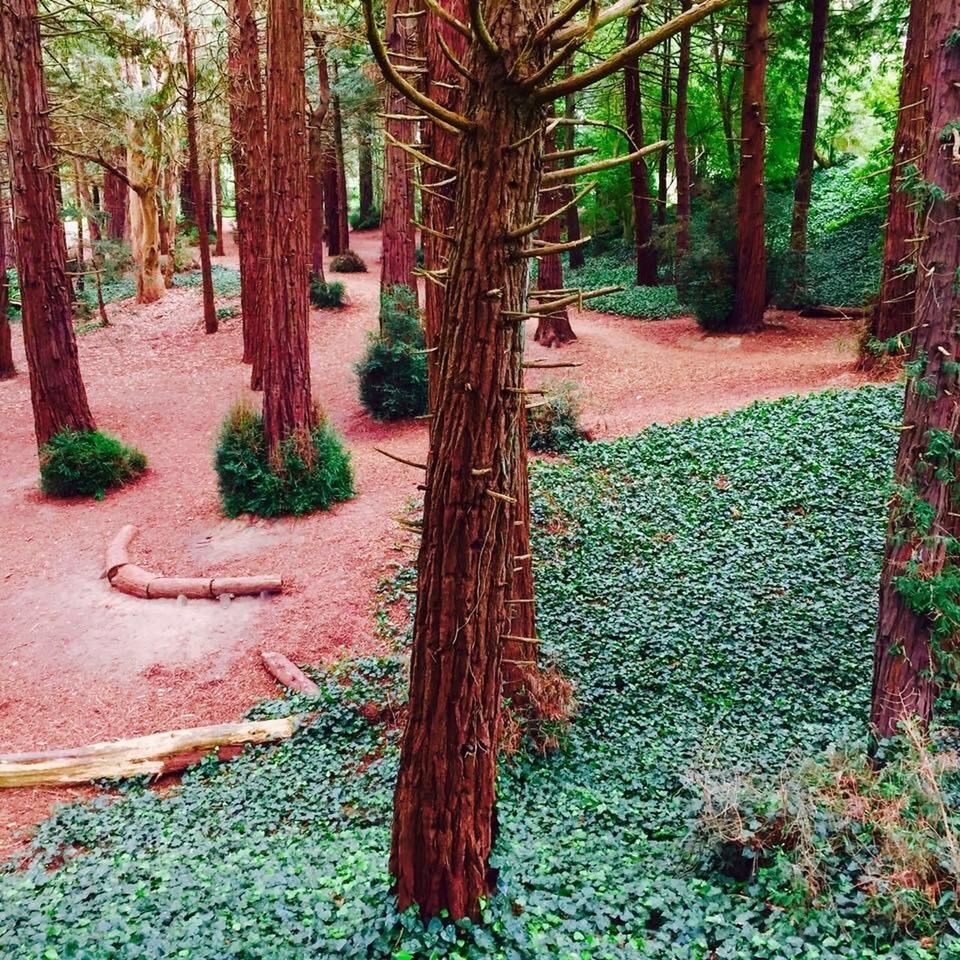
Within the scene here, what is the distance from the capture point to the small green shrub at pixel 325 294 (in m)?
20.7

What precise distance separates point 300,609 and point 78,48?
13.8m

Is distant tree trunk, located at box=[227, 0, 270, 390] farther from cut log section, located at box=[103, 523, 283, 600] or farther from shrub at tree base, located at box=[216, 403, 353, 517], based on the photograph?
cut log section, located at box=[103, 523, 283, 600]

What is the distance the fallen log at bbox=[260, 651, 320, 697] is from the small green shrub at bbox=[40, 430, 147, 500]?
519cm

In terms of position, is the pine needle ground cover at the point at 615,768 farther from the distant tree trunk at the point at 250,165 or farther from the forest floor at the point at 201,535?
the distant tree trunk at the point at 250,165

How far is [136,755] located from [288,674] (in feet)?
4.56

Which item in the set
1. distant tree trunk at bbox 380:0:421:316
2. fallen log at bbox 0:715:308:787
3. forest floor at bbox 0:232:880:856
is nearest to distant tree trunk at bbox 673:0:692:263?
forest floor at bbox 0:232:880:856

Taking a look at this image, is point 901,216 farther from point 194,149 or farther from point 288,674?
point 194,149

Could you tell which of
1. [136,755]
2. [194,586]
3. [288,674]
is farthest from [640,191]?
[136,755]

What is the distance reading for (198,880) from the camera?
4.18 m

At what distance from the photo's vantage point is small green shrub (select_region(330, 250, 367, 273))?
85.1ft

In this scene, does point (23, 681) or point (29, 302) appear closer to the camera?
point (23, 681)

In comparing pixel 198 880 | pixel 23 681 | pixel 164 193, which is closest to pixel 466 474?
pixel 198 880

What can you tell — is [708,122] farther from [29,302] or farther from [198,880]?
[198,880]

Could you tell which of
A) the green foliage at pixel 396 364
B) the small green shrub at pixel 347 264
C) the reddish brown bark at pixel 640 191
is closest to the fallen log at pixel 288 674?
the green foliage at pixel 396 364
